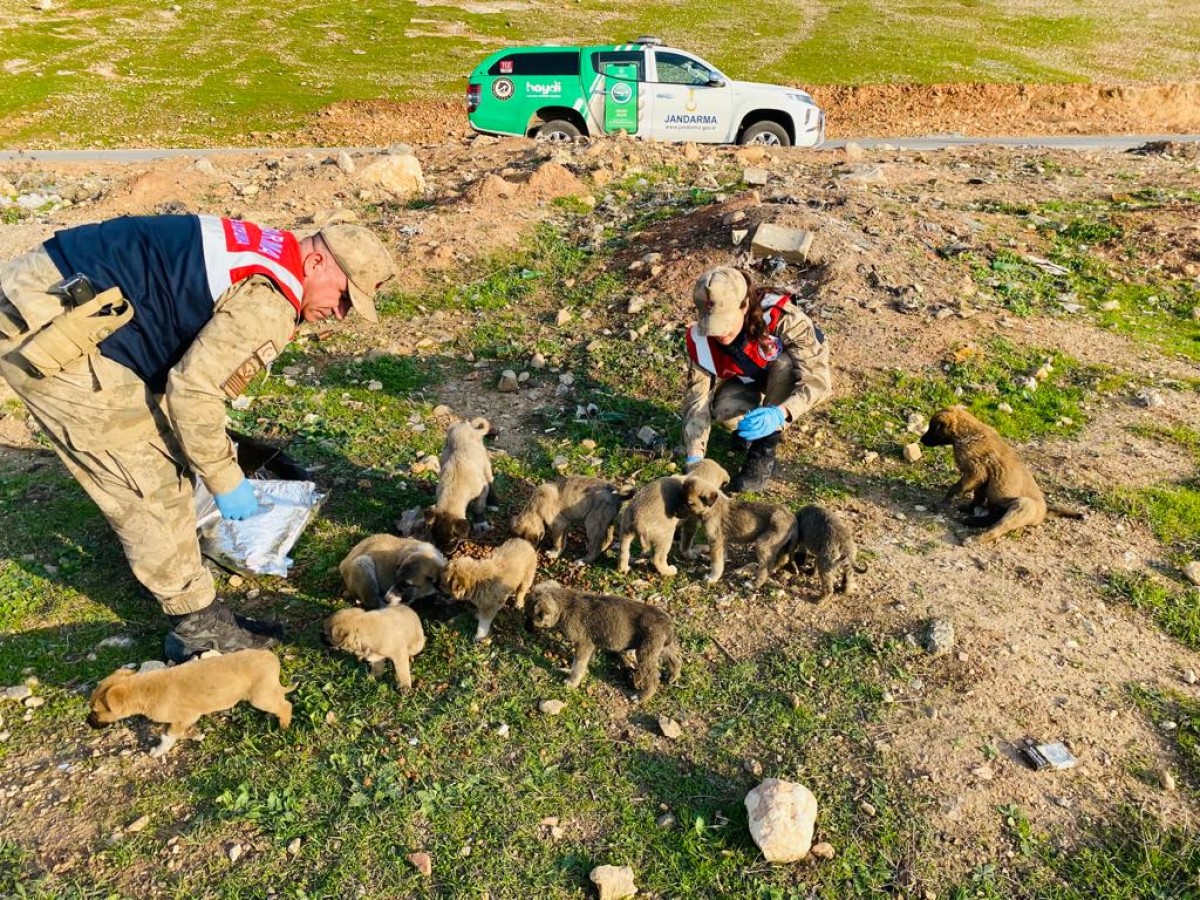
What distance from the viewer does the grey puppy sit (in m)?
6.09

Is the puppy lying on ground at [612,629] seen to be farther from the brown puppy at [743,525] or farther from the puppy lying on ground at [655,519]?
the brown puppy at [743,525]

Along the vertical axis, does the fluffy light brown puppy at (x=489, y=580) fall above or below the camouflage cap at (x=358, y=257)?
below

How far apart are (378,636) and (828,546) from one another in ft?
10.5

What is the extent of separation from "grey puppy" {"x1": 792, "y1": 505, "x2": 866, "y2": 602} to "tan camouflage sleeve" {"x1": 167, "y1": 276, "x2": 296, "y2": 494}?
3883mm

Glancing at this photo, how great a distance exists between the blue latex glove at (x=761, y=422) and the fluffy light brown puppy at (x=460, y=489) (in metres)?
2.26

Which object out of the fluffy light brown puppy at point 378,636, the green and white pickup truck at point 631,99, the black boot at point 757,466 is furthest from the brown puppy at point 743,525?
the green and white pickup truck at point 631,99

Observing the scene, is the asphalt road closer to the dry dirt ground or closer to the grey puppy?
the dry dirt ground

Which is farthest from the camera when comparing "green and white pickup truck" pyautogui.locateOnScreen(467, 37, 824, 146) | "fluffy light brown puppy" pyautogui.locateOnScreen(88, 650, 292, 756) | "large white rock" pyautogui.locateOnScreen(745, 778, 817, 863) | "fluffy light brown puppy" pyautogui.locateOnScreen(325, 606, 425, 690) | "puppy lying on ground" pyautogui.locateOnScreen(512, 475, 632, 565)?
"green and white pickup truck" pyautogui.locateOnScreen(467, 37, 824, 146)

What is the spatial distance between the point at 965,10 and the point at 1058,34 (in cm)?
740

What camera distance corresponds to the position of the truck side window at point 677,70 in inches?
760

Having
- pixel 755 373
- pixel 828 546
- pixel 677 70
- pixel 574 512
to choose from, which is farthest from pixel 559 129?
pixel 828 546

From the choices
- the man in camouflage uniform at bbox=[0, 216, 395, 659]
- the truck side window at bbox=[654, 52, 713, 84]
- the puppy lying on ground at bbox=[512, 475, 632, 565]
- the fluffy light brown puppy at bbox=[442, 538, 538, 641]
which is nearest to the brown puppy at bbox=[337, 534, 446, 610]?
the fluffy light brown puppy at bbox=[442, 538, 538, 641]

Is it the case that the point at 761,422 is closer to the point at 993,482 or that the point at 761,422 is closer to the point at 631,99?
the point at 993,482

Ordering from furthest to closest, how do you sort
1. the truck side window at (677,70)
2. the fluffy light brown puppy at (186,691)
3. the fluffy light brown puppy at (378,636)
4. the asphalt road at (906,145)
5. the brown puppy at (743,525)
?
1. the asphalt road at (906,145)
2. the truck side window at (677,70)
3. the brown puppy at (743,525)
4. the fluffy light brown puppy at (378,636)
5. the fluffy light brown puppy at (186,691)
